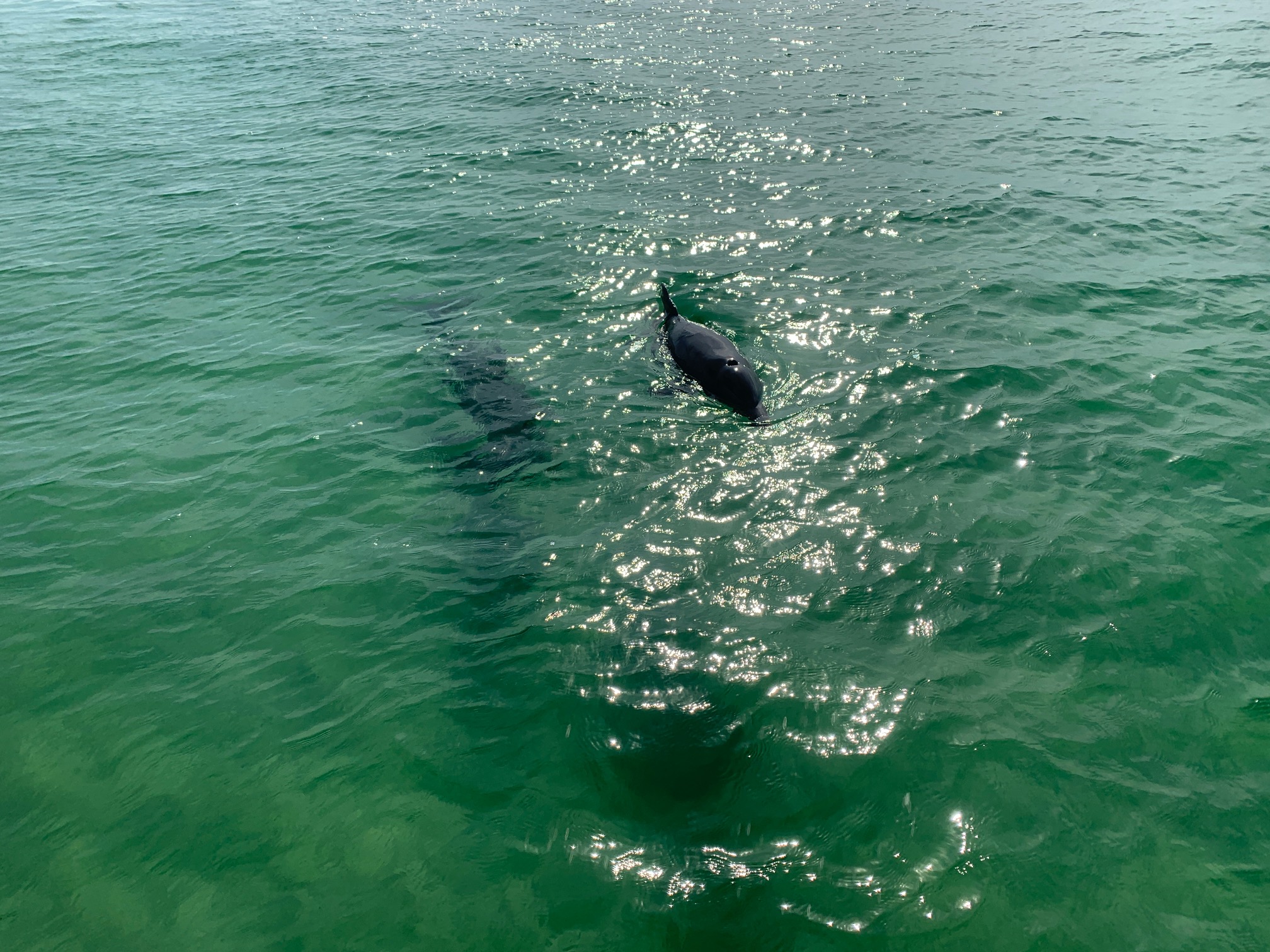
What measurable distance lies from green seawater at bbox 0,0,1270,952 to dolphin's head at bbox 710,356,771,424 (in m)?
0.40

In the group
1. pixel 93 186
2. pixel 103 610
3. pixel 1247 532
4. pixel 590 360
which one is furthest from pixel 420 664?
pixel 93 186

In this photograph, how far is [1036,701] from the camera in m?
7.78

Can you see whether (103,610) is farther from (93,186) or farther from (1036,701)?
(93,186)

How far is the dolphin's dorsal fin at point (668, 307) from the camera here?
13.8 m

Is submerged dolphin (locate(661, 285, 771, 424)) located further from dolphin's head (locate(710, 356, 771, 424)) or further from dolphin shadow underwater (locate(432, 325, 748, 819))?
dolphin shadow underwater (locate(432, 325, 748, 819))

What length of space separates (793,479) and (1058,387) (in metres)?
5.13

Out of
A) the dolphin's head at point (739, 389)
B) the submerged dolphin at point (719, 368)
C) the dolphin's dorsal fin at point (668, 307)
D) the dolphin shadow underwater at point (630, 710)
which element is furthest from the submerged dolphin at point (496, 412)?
the dolphin's dorsal fin at point (668, 307)

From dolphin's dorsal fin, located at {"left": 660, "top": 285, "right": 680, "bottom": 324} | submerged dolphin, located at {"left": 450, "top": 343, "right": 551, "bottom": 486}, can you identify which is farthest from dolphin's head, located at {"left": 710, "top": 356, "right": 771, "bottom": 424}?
submerged dolphin, located at {"left": 450, "top": 343, "right": 551, "bottom": 486}

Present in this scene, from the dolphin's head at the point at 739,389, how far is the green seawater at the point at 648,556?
40 cm

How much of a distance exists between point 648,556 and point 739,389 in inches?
140

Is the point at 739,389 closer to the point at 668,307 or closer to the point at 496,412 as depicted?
the point at 668,307

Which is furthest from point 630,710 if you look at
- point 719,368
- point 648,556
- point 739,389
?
point 719,368

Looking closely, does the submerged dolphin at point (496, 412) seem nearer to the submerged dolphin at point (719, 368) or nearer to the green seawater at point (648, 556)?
the green seawater at point (648, 556)

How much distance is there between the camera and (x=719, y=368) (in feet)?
39.3
